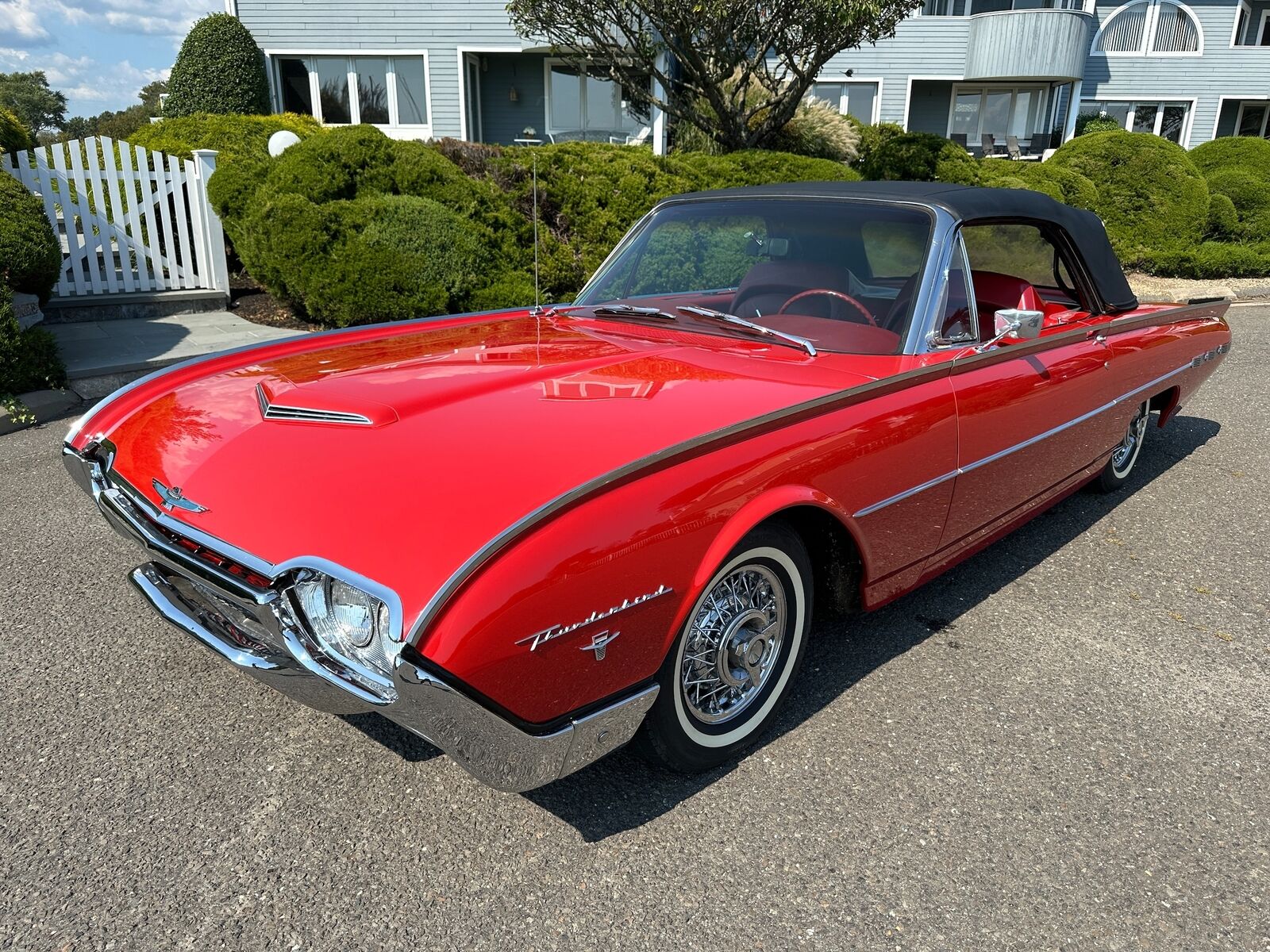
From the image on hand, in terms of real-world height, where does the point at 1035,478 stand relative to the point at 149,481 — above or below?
below

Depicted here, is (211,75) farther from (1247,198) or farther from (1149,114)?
(1149,114)

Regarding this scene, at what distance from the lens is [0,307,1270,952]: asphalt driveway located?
193cm

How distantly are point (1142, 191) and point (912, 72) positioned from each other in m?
11.6

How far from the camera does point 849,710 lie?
8.87 ft

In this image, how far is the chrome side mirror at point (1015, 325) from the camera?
2994mm

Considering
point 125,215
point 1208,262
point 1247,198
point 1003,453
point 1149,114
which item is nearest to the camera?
point 1003,453

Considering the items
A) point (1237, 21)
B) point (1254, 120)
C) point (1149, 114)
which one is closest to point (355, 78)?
point (1149, 114)

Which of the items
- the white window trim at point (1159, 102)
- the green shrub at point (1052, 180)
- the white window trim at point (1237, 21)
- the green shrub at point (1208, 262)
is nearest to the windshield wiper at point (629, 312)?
the green shrub at point (1052, 180)

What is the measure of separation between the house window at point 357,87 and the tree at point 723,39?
658 centimetres

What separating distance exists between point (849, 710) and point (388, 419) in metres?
1.56

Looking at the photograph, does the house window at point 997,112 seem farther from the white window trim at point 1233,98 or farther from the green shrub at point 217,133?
the green shrub at point 217,133

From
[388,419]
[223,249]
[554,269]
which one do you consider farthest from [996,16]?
[388,419]

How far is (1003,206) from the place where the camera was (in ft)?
11.3

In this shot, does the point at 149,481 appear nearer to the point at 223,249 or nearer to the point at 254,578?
the point at 254,578
